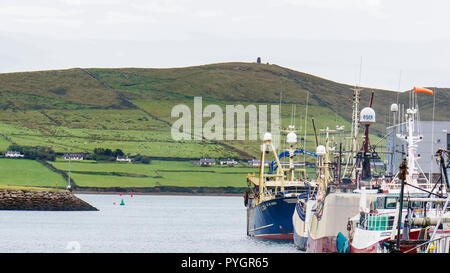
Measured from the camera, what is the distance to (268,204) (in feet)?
269

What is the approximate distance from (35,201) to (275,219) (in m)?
75.5

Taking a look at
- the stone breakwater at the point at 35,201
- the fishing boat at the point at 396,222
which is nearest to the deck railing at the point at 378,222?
the fishing boat at the point at 396,222

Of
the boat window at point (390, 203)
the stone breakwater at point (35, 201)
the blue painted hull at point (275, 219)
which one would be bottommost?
the stone breakwater at point (35, 201)

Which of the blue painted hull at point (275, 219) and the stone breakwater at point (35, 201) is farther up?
the blue painted hull at point (275, 219)

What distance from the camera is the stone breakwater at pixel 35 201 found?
487 ft

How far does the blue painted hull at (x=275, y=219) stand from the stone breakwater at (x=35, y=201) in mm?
68206

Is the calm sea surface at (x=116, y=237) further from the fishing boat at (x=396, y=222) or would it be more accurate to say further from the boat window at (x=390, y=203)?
the boat window at (x=390, y=203)

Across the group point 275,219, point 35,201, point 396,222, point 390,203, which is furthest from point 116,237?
point 35,201

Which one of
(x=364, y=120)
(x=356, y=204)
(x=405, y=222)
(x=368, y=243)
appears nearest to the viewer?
(x=405, y=222)

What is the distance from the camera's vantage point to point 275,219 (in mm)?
82312
